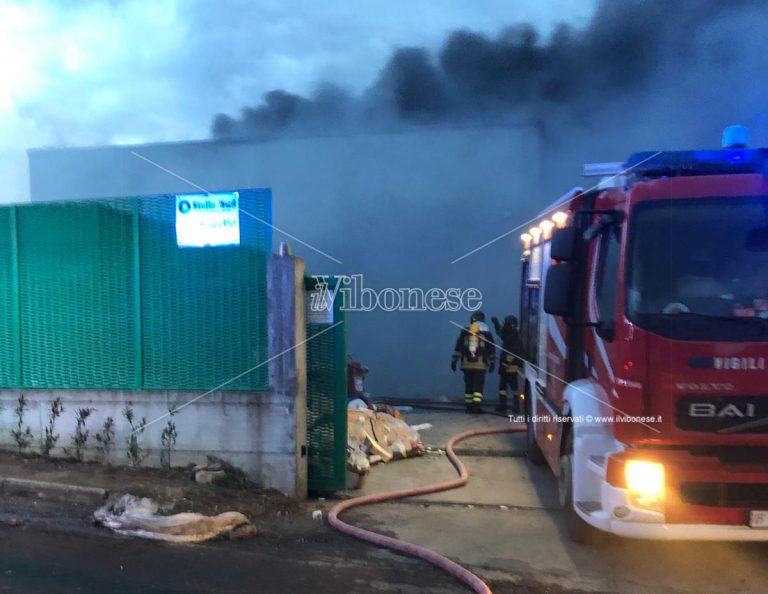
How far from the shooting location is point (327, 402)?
6.04 metres

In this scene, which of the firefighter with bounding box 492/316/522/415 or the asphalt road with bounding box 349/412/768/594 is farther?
the firefighter with bounding box 492/316/522/415

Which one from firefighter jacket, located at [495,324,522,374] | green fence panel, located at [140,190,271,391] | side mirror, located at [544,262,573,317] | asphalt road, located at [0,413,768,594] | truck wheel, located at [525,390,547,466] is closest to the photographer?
asphalt road, located at [0,413,768,594]

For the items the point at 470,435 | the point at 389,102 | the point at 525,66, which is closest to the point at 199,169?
the point at 389,102

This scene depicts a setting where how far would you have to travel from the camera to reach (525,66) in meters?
14.5

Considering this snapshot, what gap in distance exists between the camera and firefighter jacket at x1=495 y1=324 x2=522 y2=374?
10.0 metres

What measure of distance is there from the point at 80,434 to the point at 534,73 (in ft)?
41.5

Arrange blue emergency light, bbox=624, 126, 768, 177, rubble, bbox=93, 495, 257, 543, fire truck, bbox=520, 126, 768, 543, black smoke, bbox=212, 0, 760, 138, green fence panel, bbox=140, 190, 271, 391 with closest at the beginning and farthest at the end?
1. fire truck, bbox=520, 126, 768, 543
2. blue emergency light, bbox=624, 126, 768, 177
3. rubble, bbox=93, 495, 257, 543
4. green fence panel, bbox=140, 190, 271, 391
5. black smoke, bbox=212, 0, 760, 138

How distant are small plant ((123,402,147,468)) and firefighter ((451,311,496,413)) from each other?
5549 mm

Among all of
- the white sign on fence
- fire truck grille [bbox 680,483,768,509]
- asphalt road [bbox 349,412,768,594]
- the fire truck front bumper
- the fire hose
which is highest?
the white sign on fence

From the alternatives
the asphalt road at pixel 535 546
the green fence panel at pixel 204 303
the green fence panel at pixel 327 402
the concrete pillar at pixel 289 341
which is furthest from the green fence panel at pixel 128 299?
the asphalt road at pixel 535 546

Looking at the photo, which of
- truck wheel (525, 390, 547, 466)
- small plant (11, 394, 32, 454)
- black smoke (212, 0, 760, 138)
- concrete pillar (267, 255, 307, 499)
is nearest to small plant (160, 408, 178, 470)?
concrete pillar (267, 255, 307, 499)

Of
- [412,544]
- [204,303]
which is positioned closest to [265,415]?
[204,303]

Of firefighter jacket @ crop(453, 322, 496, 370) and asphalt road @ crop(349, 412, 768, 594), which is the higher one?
firefighter jacket @ crop(453, 322, 496, 370)

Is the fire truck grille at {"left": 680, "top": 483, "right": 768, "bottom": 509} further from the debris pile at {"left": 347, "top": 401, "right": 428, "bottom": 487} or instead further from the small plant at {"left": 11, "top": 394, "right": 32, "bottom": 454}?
the small plant at {"left": 11, "top": 394, "right": 32, "bottom": 454}
